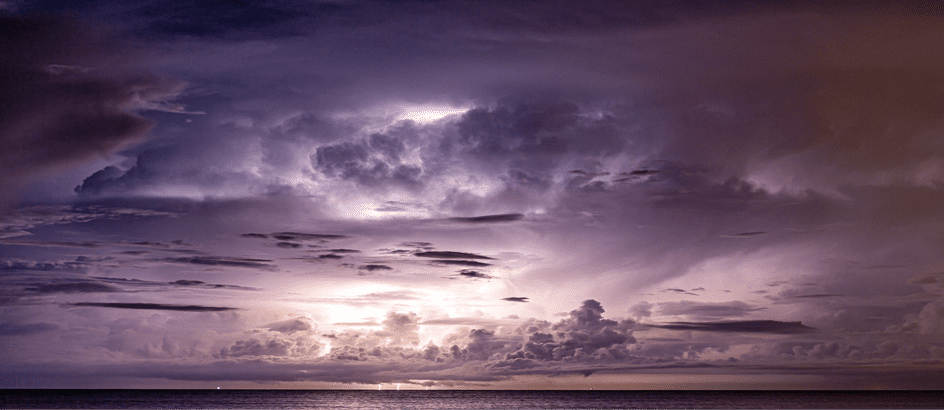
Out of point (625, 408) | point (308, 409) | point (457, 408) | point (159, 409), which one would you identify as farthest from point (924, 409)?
point (159, 409)

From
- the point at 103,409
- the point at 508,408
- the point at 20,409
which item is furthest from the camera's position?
the point at 508,408

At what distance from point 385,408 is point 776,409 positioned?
84.6 m

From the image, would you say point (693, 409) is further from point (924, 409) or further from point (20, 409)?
point (20, 409)

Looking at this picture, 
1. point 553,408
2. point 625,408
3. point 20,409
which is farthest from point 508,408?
point 20,409

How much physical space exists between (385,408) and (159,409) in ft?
158

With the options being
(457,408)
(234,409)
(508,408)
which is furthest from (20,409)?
(508,408)

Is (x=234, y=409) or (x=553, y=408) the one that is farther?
(x=553, y=408)

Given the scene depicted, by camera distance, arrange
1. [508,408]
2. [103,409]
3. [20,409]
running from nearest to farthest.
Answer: [20,409] → [103,409] → [508,408]

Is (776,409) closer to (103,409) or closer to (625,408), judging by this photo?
(625,408)

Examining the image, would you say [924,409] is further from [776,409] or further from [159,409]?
[159,409]

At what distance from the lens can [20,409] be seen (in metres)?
147

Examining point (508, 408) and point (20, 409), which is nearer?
point (20, 409)

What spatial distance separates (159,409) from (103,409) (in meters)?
11.2

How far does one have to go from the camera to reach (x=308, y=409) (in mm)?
162000
